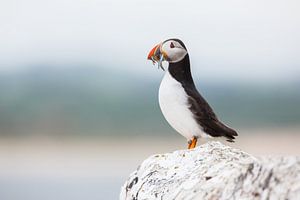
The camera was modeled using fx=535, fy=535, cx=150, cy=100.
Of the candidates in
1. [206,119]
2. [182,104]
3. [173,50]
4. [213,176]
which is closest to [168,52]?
[173,50]

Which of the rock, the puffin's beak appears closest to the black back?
the puffin's beak

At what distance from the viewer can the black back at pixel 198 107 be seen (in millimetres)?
→ 3656

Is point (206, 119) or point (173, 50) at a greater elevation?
point (173, 50)

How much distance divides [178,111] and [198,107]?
0.48 feet

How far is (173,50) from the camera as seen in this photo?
368cm

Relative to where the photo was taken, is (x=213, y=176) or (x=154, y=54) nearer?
(x=213, y=176)

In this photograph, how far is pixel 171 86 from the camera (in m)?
3.70

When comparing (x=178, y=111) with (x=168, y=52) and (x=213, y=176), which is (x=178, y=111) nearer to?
(x=168, y=52)

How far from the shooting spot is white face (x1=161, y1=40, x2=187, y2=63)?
364 cm

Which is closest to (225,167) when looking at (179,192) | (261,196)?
(179,192)

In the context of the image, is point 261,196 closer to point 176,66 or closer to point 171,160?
point 171,160

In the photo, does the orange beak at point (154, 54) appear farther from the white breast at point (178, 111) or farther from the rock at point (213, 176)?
the rock at point (213, 176)

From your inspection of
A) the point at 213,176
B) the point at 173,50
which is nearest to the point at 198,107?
the point at 173,50

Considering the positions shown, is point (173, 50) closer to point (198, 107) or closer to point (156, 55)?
point (156, 55)
